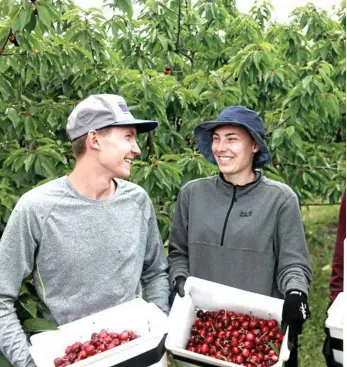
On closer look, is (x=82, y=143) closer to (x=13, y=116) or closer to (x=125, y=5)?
(x=13, y=116)

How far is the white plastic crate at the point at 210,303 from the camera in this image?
2119 millimetres

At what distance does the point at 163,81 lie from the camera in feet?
11.4

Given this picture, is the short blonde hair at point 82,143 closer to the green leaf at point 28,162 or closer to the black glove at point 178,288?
the black glove at point 178,288

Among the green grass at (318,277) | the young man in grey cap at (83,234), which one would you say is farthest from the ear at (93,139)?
the green grass at (318,277)

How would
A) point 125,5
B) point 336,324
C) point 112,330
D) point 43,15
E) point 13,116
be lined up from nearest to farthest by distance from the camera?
1. point 336,324
2. point 112,330
3. point 43,15
4. point 13,116
5. point 125,5

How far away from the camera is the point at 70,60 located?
10.7 ft

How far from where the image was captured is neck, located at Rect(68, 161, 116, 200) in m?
2.09

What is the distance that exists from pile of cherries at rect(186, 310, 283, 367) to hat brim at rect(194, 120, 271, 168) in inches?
26.2

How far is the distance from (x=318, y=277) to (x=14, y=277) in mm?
4639

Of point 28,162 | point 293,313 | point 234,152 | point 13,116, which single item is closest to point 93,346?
point 293,313

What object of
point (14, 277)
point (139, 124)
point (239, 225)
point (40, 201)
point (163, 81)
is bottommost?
point (14, 277)

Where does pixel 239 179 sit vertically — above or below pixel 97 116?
below

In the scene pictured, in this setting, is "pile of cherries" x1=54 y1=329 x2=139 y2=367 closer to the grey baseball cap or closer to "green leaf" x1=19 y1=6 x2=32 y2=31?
the grey baseball cap

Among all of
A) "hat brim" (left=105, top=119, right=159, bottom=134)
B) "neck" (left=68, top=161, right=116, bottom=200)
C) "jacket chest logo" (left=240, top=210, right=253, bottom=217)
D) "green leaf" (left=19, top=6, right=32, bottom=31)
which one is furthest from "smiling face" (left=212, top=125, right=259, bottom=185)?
"green leaf" (left=19, top=6, right=32, bottom=31)
